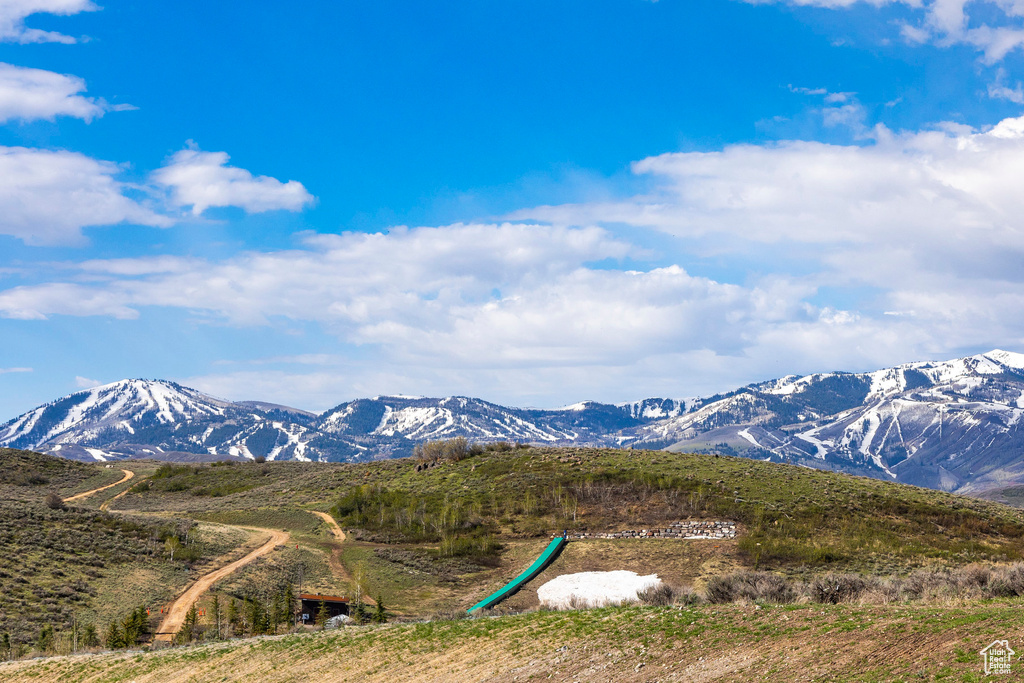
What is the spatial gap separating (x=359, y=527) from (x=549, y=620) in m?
46.8

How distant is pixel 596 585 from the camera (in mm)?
48500

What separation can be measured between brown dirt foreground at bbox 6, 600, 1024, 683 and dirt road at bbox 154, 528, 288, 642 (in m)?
9.36

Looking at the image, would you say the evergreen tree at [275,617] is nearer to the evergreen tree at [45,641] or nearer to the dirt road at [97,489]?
the evergreen tree at [45,641]

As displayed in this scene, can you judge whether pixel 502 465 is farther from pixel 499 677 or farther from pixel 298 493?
pixel 499 677

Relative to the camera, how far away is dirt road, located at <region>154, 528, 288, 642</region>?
3806cm

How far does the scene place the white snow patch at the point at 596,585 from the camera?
46281 millimetres

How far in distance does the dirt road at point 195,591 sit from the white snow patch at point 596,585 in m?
Answer: 20.6

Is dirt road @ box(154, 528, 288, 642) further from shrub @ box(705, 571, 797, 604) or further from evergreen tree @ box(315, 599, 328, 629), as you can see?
shrub @ box(705, 571, 797, 604)

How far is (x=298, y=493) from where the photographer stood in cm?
8494

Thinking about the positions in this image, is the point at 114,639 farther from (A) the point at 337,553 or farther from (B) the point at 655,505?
(B) the point at 655,505

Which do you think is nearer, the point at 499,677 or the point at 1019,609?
the point at 1019,609

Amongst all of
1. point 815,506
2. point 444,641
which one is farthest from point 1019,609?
point 815,506

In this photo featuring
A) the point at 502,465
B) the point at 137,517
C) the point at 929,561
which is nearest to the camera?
the point at 929,561

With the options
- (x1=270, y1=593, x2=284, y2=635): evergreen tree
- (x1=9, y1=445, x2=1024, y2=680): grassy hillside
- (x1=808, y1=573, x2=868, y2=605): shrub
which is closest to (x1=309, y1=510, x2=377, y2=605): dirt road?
(x1=9, y1=445, x2=1024, y2=680): grassy hillside
